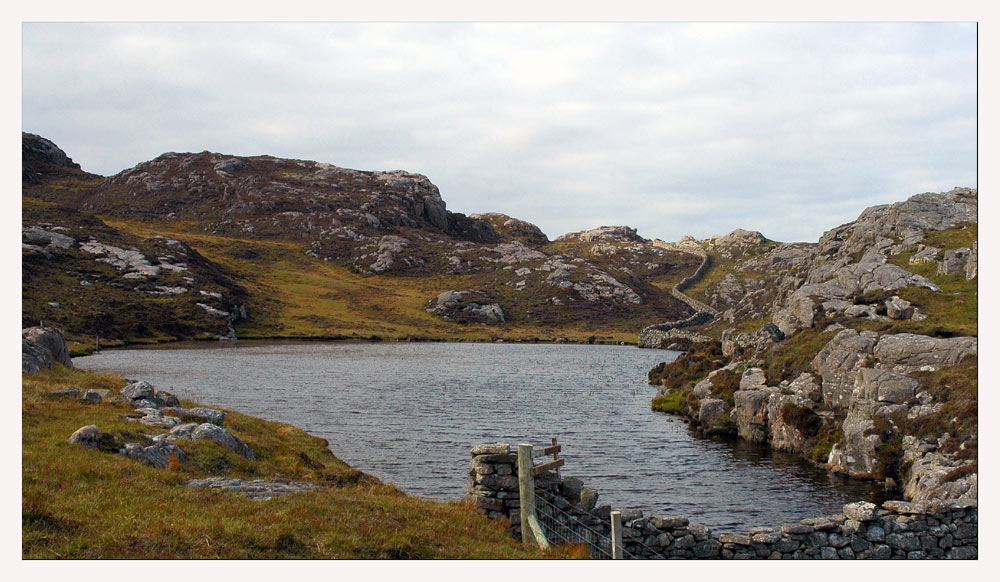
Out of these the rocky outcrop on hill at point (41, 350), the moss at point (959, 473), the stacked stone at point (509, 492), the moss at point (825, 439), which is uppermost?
the rocky outcrop on hill at point (41, 350)

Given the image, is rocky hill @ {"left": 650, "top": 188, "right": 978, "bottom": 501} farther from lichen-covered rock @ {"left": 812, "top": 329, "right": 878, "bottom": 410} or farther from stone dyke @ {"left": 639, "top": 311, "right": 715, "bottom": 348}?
stone dyke @ {"left": 639, "top": 311, "right": 715, "bottom": 348}

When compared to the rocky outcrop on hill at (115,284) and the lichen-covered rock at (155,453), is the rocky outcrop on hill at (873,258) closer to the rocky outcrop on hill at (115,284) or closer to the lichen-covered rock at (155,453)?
the lichen-covered rock at (155,453)

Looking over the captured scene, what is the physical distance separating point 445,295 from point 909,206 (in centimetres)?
12601

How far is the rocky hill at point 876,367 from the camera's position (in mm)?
31219

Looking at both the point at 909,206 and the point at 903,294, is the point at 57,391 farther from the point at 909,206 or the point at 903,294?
the point at 909,206

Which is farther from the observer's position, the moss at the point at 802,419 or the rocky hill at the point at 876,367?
the moss at the point at 802,419

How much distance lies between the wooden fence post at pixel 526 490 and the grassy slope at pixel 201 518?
608 mm

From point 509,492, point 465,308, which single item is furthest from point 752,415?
point 465,308

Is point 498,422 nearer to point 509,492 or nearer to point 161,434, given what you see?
point 161,434

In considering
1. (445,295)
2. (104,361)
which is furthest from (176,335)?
(445,295)

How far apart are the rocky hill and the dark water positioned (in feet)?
7.68

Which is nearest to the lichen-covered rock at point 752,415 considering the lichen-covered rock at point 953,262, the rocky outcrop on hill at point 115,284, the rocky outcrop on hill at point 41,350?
the lichen-covered rock at point 953,262

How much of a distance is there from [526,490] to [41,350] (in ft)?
119

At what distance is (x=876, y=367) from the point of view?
37531mm
